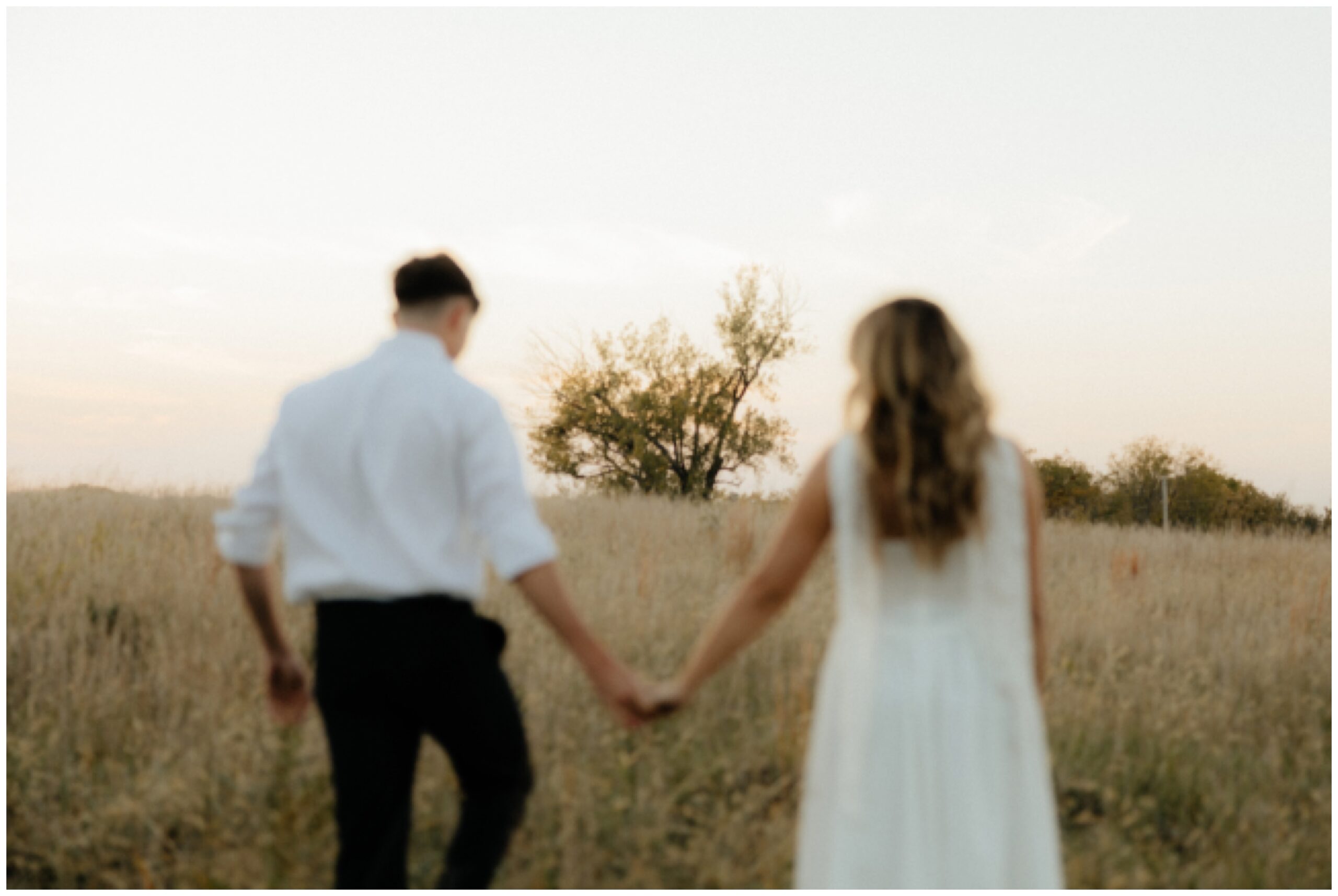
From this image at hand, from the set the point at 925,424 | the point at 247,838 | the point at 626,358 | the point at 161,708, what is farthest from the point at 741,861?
the point at 626,358

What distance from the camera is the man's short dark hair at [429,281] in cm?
297

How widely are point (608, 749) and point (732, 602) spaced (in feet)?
8.19

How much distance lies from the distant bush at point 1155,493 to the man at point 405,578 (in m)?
45.8

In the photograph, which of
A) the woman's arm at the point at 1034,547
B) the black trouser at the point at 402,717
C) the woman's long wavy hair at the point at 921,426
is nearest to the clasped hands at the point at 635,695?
the black trouser at the point at 402,717

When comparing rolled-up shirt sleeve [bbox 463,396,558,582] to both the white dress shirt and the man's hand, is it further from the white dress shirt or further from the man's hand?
the man's hand

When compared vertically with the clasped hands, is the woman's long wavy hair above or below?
above

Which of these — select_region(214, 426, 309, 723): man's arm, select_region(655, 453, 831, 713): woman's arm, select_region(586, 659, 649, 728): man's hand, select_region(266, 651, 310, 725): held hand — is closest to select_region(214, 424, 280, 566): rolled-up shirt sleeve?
select_region(214, 426, 309, 723): man's arm

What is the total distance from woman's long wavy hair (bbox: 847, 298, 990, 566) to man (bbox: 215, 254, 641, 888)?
1.01 metres

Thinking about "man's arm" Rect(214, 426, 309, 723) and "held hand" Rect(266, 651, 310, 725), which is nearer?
"man's arm" Rect(214, 426, 309, 723)

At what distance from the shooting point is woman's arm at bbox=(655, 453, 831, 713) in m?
2.53

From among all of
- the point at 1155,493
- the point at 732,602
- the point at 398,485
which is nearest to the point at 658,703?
the point at 732,602

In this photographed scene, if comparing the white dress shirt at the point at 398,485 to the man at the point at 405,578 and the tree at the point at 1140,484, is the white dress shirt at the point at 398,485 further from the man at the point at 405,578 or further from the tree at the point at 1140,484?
the tree at the point at 1140,484

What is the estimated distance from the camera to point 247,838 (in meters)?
4.25

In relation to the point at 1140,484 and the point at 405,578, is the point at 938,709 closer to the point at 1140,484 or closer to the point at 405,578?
the point at 405,578
